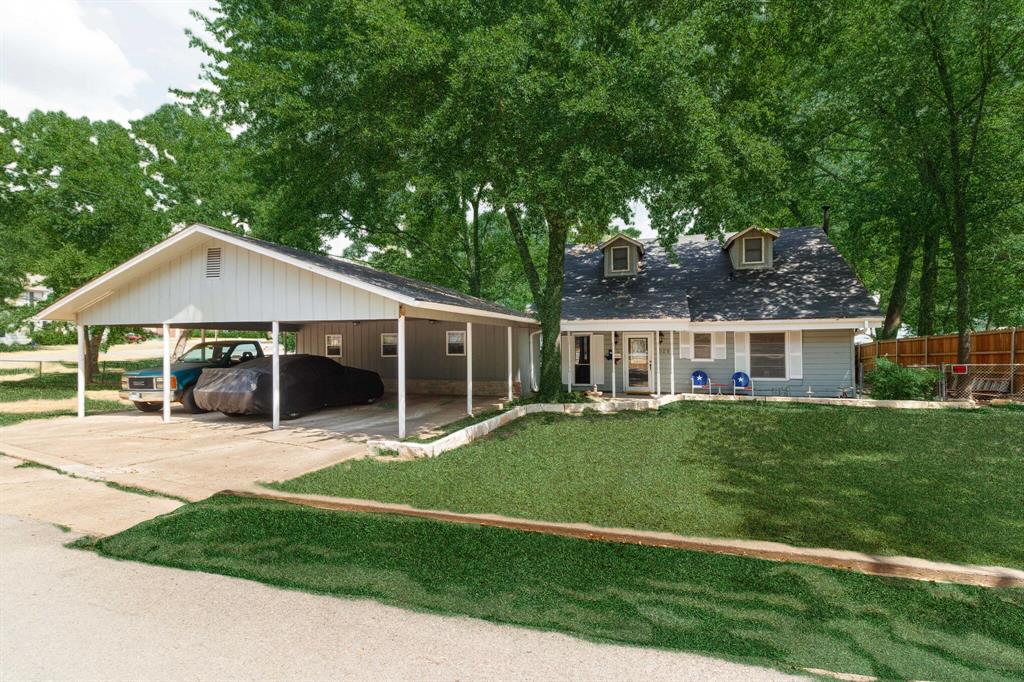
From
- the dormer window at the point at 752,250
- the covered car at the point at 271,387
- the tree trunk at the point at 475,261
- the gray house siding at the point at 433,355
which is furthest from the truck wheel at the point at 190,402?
the dormer window at the point at 752,250

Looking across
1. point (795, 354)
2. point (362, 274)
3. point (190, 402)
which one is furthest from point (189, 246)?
point (795, 354)

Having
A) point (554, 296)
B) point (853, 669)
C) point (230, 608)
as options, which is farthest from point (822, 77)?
point (230, 608)

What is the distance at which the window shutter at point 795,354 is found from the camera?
1668 cm

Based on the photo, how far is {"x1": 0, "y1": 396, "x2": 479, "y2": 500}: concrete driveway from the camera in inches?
292

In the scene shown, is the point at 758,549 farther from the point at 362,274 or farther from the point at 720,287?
the point at 720,287

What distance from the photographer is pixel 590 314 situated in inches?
681

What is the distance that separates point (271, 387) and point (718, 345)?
13720mm

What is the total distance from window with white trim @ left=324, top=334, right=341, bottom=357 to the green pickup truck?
444 cm

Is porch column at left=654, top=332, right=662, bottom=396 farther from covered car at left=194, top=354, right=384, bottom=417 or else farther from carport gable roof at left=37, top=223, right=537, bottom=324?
covered car at left=194, top=354, right=384, bottom=417

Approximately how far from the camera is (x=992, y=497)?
6473 mm

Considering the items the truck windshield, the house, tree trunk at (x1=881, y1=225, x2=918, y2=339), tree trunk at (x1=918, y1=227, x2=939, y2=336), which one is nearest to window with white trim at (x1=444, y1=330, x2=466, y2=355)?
the house

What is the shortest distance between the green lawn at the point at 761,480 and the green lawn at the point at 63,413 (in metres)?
10.7

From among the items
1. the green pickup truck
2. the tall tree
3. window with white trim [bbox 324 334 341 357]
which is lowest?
the green pickup truck

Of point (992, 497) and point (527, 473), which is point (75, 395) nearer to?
point (527, 473)
